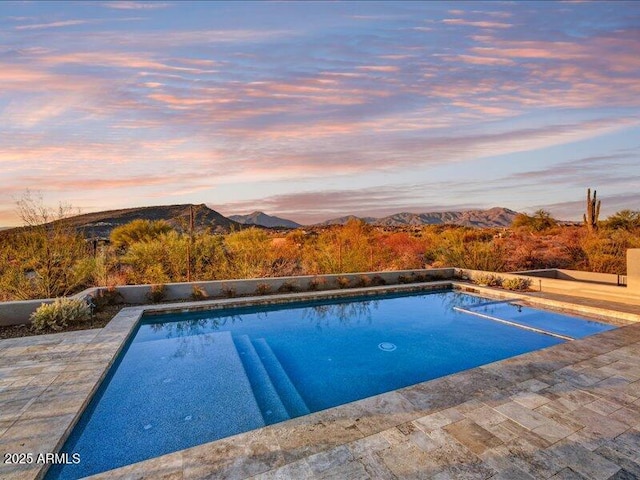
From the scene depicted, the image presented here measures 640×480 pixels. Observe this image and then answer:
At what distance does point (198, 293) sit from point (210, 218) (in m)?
25.4

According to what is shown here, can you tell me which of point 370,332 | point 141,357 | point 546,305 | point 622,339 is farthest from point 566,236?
point 141,357

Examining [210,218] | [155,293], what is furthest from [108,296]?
[210,218]

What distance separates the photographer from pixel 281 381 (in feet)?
13.3

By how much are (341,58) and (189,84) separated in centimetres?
363

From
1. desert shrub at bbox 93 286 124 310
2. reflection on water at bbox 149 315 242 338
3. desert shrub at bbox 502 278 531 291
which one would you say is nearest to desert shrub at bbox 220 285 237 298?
reflection on water at bbox 149 315 242 338

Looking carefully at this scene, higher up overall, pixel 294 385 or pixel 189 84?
pixel 189 84

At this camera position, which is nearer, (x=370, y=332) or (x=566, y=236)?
(x=370, y=332)

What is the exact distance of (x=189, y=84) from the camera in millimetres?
7938

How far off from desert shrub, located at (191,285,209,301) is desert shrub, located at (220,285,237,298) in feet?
1.13

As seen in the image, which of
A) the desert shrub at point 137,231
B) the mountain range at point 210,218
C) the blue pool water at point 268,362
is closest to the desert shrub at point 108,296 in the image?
the blue pool water at point 268,362

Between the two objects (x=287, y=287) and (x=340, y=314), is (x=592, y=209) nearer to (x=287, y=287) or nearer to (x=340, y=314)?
(x=340, y=314)

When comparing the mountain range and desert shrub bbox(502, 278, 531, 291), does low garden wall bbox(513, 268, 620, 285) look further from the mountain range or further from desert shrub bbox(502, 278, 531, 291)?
the mountain range

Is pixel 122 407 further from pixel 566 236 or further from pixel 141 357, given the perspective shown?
pixel 566 236

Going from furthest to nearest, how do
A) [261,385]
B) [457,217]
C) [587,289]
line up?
1. [457,217]
2. [587,289]
3. [261,385]
